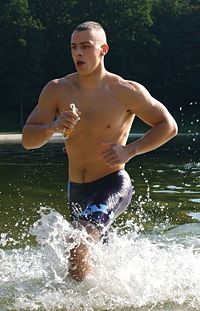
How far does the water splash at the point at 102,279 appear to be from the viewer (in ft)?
18.9

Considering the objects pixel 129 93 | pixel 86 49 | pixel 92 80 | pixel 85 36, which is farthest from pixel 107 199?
pixel 85 36

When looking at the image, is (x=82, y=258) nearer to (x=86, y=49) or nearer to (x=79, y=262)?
(x=79, y=262)

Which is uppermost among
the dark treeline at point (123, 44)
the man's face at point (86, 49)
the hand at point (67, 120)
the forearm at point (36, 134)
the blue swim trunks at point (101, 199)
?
the man's face at point (86, 49)

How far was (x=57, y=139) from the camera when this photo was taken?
40.5m

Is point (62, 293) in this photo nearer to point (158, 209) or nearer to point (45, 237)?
point (45, 237)

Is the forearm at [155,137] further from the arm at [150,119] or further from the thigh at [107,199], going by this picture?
the thigh at [107,199]

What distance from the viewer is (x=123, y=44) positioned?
6675 cm

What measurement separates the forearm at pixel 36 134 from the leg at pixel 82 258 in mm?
769

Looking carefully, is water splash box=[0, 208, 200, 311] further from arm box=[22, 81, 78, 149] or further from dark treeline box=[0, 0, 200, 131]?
dark treeline box=[0, 0, 200, 131]

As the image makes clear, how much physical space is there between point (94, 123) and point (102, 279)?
137 cm

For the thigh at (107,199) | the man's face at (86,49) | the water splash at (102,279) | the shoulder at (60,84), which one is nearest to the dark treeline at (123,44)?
the water splash at (102,279)

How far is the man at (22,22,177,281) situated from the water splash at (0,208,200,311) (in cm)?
16

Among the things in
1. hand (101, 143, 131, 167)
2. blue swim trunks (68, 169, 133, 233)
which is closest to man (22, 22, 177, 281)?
blue swim trunks (68, 169, 133, 233)

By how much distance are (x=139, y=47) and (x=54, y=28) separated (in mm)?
8470
